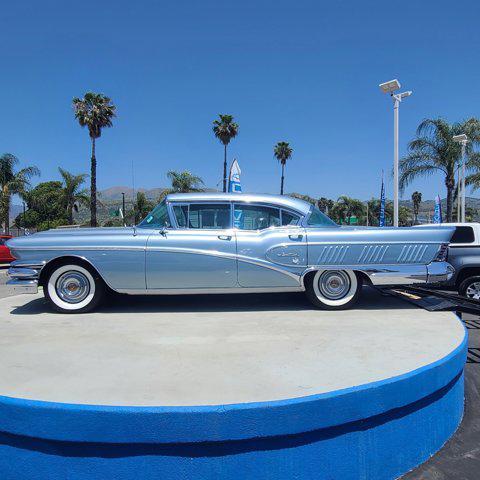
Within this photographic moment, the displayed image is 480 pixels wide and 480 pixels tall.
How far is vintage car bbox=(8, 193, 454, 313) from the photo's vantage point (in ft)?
14.1

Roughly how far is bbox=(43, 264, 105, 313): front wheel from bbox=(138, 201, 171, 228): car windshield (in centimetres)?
78

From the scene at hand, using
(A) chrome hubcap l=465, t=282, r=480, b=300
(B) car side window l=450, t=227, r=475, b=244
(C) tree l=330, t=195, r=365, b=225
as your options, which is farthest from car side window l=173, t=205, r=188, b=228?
(C) tree l=330, t=195, r=365, b=225

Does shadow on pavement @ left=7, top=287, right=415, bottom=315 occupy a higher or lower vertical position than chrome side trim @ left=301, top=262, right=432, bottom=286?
lower

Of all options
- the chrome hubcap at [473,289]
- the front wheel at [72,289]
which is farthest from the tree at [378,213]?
the front wheel at [72,289]

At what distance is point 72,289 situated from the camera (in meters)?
4.48

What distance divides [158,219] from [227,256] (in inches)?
37.3

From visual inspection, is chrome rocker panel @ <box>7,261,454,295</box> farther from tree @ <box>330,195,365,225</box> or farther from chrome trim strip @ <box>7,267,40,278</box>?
tree @ <box>330,195,365,225</box>

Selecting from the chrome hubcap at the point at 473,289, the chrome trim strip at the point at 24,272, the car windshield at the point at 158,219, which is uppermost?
the car windshield at the point at 158,219

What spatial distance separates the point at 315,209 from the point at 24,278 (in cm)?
326

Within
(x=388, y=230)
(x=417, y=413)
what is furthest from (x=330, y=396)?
(x=388, y=230)

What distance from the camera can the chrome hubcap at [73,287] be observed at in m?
A: 4.46

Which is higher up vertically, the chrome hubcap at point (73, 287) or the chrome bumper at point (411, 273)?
the chrome bumper at point (411, 273)

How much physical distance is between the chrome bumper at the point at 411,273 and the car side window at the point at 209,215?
5.25 ft

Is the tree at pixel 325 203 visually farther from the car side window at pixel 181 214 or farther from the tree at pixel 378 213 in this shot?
the car side window at pixel 181 214
